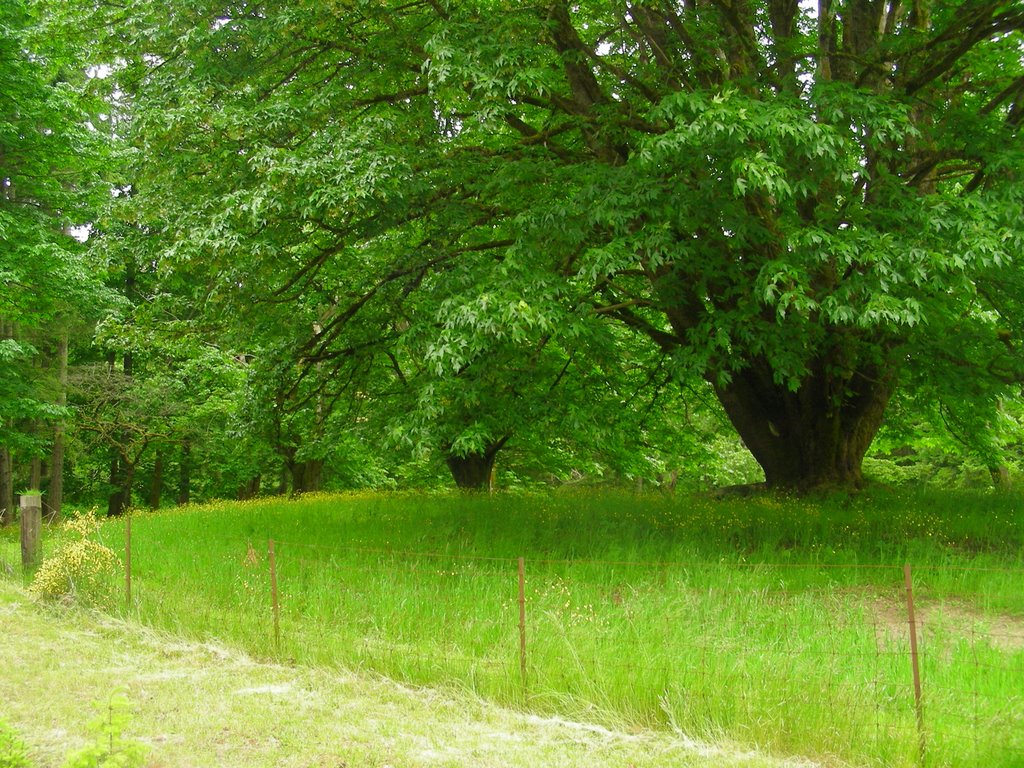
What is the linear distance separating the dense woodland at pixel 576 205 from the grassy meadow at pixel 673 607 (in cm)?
147

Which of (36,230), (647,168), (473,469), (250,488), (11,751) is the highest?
(36,230)

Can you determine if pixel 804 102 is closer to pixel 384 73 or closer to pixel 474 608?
pixel 384 73

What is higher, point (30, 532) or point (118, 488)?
point (30, 532)

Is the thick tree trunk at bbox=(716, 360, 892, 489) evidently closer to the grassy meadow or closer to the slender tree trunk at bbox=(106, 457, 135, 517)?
the grassy meadow

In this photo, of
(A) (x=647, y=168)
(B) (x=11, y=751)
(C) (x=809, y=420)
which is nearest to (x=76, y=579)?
(B) (x=11, y=751)

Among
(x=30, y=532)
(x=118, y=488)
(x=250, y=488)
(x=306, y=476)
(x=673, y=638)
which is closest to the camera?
(x=673, y=638)

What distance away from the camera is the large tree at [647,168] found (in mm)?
8492

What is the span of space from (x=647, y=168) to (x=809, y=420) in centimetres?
619

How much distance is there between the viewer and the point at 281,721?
5801 mm

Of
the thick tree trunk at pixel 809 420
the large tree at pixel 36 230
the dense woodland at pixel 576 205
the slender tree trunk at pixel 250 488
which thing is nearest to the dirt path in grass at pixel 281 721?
the dense woodland at pixel 576 205

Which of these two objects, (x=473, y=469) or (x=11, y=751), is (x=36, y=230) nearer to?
(x=473, y=469)

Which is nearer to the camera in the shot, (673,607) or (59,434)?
(673,607)

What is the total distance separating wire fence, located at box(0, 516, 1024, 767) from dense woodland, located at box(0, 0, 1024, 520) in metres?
1.83

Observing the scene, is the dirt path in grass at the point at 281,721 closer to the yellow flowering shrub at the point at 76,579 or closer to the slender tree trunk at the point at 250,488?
the yellow flowering shrub at the point at 76,579
